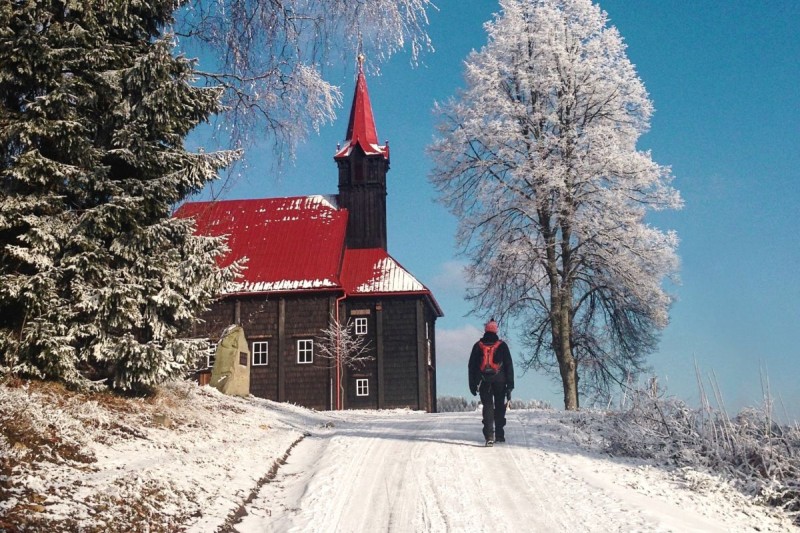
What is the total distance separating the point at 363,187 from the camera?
3347 centimetres

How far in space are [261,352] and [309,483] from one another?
21.8 metres

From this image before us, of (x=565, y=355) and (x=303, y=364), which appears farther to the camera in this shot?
(x=303, y=364)

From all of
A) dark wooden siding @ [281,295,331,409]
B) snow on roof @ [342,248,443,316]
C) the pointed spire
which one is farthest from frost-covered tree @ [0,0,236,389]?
the pointed spire

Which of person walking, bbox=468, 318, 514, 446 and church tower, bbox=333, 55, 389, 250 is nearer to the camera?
person walking, bbox=468, 318, 514, 446

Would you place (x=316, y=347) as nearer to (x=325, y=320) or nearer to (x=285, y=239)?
(x=325, y=320)

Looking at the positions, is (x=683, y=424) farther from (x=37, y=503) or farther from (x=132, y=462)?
(x=37, y=503)

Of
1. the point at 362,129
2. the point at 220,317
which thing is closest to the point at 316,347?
the point at 220,317

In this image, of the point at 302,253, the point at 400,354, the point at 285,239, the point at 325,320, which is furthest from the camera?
the point at 285,239

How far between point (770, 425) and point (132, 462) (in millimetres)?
8325

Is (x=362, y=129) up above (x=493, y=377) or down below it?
above

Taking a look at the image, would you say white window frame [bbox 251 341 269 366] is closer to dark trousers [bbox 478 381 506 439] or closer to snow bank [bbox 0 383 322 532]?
snow bank [bbox 0 383 322 532]

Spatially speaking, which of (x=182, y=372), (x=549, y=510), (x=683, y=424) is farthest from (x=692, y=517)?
(x=182, y=372)

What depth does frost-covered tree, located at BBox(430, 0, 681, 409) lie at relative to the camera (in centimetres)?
2016

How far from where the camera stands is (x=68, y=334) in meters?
9.61
